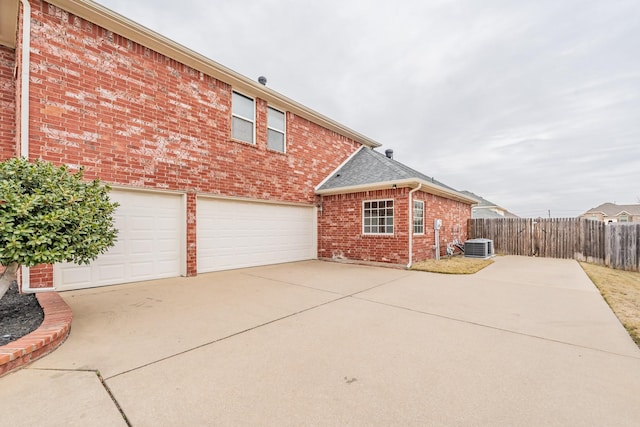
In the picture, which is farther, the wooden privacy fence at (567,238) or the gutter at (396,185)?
the wooden privacy fence at (567,238)

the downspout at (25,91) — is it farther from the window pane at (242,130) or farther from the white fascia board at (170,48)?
the window pane at (242,130)

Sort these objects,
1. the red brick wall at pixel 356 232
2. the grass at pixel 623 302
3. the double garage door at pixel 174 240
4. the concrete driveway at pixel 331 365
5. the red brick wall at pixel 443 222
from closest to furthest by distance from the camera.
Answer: the concrete driveway at pixel 331 365 < the grass at pixel 623 302 < the double garage door at pixel 174 240 < the red brick wall at pixel 356 232 < the red brick wall at pixel 443 222

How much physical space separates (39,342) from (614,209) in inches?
2564

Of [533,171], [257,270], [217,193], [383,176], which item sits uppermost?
[533,171]

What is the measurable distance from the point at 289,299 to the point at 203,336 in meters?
1.86

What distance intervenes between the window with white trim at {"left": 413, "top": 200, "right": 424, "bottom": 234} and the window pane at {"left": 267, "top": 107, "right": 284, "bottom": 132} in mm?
5343

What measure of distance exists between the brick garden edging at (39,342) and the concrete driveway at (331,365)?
4.1 inches

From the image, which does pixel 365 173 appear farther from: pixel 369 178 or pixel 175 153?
pixel 175 153

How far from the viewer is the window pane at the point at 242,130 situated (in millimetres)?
7996

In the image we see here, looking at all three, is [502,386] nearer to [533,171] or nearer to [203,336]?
[203,336]

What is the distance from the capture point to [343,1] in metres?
8.20

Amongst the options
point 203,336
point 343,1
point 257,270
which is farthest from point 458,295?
point 343,1

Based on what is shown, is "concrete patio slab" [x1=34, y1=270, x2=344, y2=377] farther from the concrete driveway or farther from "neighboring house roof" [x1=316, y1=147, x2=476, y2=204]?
"neighboring house roof" [x1=316, y1=147, x2=476, y2=204]

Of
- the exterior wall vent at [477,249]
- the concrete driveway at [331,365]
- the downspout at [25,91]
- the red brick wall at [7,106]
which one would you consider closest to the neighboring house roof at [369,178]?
the exterior wall vent at [477,249]
